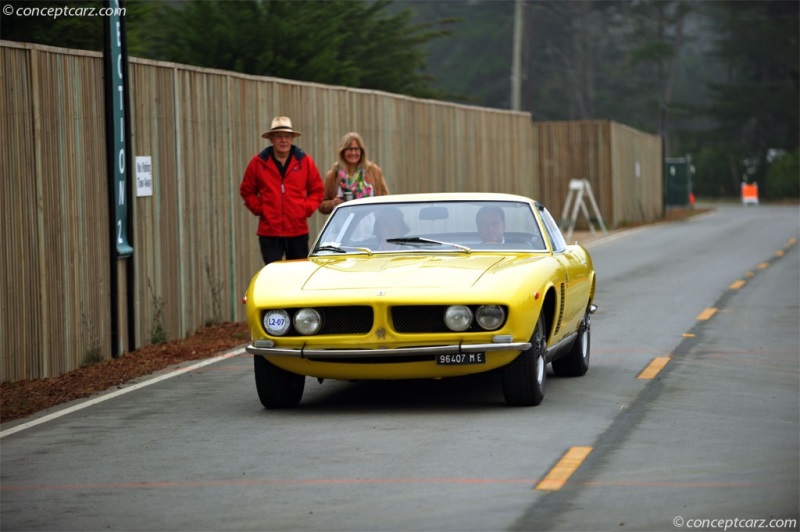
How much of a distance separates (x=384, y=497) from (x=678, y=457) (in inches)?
71.4

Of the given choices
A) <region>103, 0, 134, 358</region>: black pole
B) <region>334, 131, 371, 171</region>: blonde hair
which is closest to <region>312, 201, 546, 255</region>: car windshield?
<region>103, 0, 134, 358</region>: black pole

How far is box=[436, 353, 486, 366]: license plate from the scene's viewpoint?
969cm

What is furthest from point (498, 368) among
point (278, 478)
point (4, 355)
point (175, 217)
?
point (175, 217)

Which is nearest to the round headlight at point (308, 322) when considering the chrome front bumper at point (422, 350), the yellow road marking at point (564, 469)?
the chrome front bumper at point (422, 350)

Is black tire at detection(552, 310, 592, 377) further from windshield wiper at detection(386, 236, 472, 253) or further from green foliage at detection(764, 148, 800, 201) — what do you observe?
green foliage at detection(764, 148, 800, 201)

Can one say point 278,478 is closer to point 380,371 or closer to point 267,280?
point 380,371

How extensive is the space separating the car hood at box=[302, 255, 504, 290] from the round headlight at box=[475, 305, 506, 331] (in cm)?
21

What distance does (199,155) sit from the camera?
16250 mm

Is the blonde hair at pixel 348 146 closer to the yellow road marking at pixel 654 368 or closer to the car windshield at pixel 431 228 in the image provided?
the car windshield at pixel 431 228

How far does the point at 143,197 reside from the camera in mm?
14766

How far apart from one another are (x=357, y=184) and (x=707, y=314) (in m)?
4.26

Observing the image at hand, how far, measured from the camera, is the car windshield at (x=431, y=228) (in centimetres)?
1120

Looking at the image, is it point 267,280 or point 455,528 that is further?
point 267,280

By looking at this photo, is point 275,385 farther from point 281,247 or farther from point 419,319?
point 281,247
